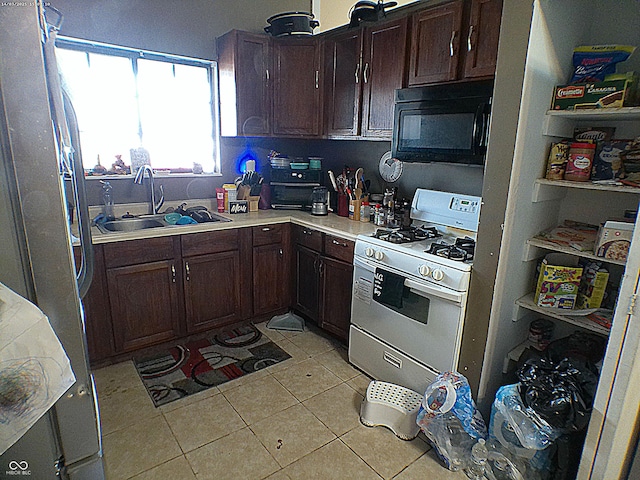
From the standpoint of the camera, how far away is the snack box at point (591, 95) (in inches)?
59.2

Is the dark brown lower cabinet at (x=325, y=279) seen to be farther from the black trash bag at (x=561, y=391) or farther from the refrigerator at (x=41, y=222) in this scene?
the refrigerator at (x=41, y=222)

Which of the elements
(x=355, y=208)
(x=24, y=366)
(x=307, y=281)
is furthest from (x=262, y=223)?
(x=24, y=366)

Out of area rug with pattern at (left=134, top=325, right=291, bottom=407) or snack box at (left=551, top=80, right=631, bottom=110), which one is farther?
area rug with pattern at (left=134, top=325, right=291, bottom=407)

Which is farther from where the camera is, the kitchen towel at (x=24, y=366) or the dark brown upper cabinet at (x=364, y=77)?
the dark brown upper cabinet at (x=364, y=77)

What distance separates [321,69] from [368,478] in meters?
2.70

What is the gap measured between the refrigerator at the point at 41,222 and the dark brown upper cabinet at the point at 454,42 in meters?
1.88

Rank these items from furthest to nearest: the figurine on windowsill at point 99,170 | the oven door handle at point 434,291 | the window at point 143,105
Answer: the figurine on windowsill at point 99,170
the window at point 143,105
the oven door handle at point 434,291

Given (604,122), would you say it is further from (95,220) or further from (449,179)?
(95,220)

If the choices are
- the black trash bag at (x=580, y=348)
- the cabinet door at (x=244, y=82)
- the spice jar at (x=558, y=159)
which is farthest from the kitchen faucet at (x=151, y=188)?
the black trash bag at (x=580, y=348)

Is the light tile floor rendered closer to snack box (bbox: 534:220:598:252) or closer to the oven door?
the oven door

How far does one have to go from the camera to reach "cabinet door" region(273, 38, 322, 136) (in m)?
2.97

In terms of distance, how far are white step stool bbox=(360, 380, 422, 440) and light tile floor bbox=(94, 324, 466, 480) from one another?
0.13 feet

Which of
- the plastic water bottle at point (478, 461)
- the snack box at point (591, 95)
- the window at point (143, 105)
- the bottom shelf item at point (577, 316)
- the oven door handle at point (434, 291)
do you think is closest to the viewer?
the snack box at point (591, 95)

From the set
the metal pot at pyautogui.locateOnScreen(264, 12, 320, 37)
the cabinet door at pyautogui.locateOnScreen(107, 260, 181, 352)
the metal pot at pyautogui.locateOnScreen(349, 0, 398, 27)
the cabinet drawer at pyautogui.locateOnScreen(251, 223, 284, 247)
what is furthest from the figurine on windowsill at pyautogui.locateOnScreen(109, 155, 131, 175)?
the metal pot at pyautogui.locateOnScreen(349, 0, 398, 27)
